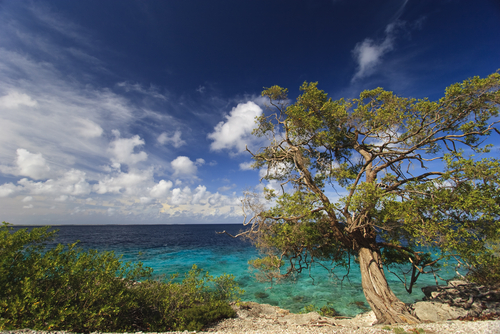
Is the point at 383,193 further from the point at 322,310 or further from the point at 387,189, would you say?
the point at 322,310

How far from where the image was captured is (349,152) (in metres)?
12.2

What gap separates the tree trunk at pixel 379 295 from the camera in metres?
7.35

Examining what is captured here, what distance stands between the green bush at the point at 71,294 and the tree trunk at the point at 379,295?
7344 millimetres

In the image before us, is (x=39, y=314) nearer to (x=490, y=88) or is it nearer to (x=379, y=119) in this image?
(x=379, y=119)

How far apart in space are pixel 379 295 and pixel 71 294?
11.2 m

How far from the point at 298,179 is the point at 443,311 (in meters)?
8.79

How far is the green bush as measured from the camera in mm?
4375

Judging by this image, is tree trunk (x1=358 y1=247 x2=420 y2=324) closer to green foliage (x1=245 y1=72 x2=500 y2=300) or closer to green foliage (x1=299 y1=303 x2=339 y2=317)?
green foliage (x1=245 y1=72 x2=500 y2=300)

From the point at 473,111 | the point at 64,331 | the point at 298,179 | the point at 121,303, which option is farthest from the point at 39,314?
the point at 473,111

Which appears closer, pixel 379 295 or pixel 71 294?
pixel 71 294

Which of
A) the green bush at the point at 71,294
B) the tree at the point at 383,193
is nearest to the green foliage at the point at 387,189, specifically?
the tree at the point at 383,193

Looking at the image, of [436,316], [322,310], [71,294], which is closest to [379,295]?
[436,316]

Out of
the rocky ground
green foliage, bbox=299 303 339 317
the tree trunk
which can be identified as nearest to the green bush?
the rocky ground

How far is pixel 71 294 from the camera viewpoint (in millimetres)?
5145
